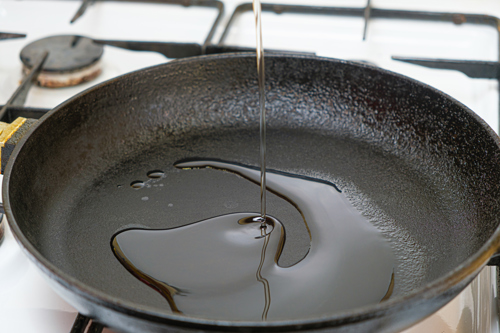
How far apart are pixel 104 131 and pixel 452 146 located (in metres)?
0.46

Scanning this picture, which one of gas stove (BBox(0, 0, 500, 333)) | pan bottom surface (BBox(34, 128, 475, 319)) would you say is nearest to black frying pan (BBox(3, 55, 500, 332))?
pan bottom surface (BBox(34, 128, 475, 319))

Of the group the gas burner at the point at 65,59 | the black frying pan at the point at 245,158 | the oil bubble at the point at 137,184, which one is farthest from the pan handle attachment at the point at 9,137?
the gas burner at the point at 65,59

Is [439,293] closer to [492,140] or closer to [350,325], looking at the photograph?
[350,325]

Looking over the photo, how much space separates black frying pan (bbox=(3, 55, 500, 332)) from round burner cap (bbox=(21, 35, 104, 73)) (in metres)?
0.17

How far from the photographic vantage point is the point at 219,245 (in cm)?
59

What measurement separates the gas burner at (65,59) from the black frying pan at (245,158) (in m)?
0.16

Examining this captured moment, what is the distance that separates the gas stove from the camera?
2.81 ft

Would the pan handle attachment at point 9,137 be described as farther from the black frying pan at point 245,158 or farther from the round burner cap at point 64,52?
the round burner cap at point 64,52

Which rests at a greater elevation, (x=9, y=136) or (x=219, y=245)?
(x=9, y=136)

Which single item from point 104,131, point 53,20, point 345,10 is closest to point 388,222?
point 104,131

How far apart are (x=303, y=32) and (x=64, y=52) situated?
16.7 inches

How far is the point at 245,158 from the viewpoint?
0.74 meters

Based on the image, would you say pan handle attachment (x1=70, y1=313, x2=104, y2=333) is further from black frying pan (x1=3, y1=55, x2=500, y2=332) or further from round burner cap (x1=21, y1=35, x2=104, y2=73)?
round burner cap (x1=21, y1=35, x2=104, y2=73)

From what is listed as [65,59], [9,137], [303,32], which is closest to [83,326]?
[9,137]
